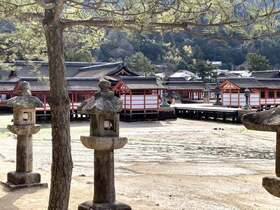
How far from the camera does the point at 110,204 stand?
7711mm

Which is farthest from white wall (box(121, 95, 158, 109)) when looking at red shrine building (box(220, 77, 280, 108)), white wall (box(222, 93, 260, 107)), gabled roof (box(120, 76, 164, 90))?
white wall (box(222, 93, 260, 107))

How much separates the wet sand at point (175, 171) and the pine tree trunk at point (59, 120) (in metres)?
2.49

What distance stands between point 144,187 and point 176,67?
7596 centimetres

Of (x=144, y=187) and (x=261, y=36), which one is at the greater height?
(x=261, y=36)

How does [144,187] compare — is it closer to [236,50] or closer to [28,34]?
[28,34]

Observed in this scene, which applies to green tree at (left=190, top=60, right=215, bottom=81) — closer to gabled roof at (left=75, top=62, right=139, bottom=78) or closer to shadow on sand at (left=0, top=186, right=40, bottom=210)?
gabled roof at (left=75, top=62, right=139, bottom=78)

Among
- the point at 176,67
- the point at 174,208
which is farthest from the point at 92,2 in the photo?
the point at 176,67

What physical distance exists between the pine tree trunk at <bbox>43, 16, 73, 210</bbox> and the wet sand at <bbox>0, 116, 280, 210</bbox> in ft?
8.17

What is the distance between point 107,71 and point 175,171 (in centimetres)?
3079

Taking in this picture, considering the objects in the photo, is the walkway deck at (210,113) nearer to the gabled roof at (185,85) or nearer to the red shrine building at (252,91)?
the red shrine building at (252,91)

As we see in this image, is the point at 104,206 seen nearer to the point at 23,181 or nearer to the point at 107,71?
the point at 23,181

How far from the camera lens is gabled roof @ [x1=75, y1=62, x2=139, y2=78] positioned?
42.2 m

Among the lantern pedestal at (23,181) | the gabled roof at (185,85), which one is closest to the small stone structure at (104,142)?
the lantern pedestal at (23,181)

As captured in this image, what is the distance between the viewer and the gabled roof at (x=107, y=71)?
42.2m
